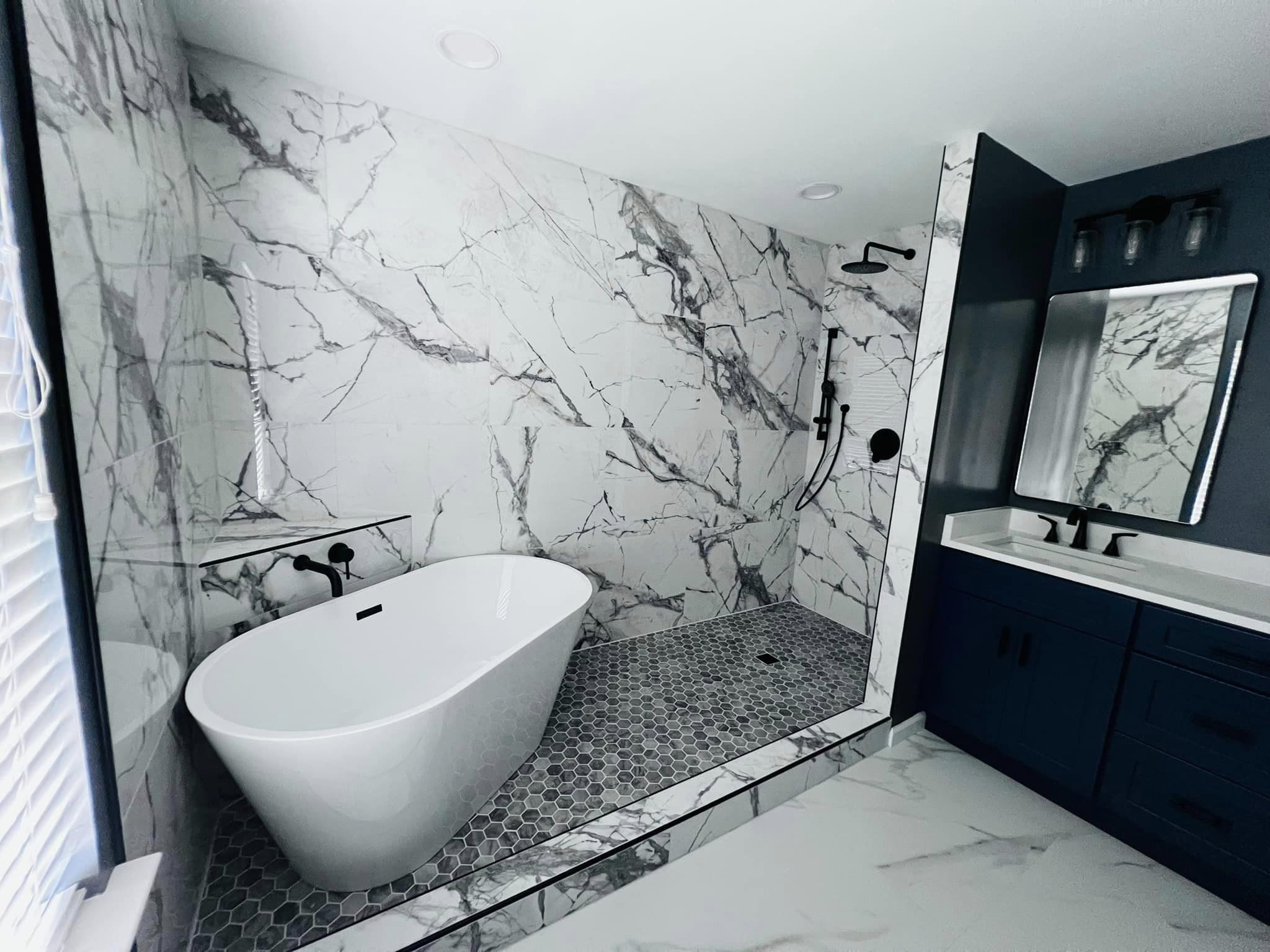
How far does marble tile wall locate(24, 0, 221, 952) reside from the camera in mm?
872

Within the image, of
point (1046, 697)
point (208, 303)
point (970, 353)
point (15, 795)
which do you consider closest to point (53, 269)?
point (15, 795)

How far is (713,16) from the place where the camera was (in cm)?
148

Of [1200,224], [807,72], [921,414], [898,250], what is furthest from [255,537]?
[1200,224]

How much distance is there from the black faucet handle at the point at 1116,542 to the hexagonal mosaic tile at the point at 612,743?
4.00 feet

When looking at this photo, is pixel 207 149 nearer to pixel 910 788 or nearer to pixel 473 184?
pixel 473 184

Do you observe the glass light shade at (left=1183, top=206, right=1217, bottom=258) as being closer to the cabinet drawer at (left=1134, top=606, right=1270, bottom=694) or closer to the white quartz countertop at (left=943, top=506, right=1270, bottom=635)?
the white quartz countertop at (left=943, top=506, right=1270, bottom=635)

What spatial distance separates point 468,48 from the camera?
1.70 meters

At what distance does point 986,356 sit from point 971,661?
1347 millimetres

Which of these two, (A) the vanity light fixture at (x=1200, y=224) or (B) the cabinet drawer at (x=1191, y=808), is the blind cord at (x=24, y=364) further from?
(A) the vanity light fixture at (x=1200, y=224)

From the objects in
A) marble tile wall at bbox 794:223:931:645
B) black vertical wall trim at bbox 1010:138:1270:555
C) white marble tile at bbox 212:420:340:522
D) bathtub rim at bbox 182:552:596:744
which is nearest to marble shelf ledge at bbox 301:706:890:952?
bathtub rim at bbox 182:552:596:744

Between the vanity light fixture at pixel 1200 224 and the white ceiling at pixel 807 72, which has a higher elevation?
the white ceiling at pixel 807 72

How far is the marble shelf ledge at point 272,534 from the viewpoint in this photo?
178 centimetres

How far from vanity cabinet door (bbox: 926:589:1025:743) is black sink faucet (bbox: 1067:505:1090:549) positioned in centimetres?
55

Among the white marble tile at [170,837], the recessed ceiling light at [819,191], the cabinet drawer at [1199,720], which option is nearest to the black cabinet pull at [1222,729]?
the cabinet drawer at [1199,720]
